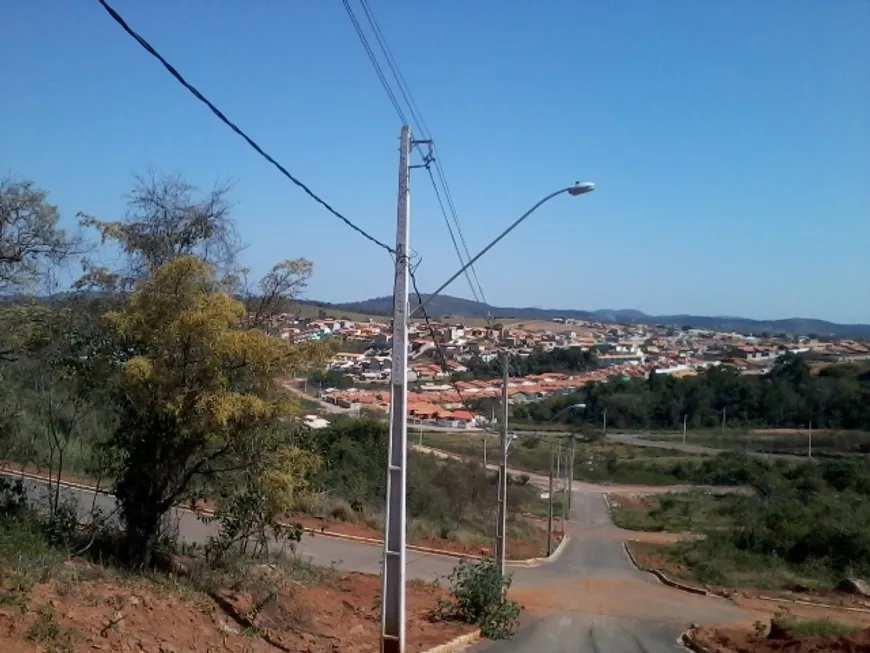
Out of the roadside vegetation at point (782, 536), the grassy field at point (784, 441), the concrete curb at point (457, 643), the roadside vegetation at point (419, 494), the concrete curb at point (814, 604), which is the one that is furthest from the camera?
the grassy field at point (784, 441)

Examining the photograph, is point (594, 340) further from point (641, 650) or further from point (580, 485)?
point (641, 650)

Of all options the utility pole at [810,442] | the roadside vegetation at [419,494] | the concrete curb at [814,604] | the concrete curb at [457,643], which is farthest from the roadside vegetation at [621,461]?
the concrete curb at [457,643]

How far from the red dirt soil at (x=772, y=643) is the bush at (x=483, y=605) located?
4554 mm

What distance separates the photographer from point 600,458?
292ft

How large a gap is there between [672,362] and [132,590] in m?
141

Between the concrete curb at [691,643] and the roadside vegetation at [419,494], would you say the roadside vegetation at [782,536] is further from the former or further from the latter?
the concrete curb at [691,643]

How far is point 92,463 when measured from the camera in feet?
50.0

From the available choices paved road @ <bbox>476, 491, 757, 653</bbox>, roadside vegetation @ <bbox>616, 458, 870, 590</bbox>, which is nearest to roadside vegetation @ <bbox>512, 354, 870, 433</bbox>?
roadside vegetation @ <bbox>616, 458, 870, 590</bbox>

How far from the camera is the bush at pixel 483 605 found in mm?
18672

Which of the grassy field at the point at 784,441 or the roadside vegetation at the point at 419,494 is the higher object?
the roadside vegetation at the point at 419,494

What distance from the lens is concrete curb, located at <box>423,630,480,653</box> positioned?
15.4 m

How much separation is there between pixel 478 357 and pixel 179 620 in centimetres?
3832

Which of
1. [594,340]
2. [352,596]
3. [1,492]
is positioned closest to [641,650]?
[352,596]

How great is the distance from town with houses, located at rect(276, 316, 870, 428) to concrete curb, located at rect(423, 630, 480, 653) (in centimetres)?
515
